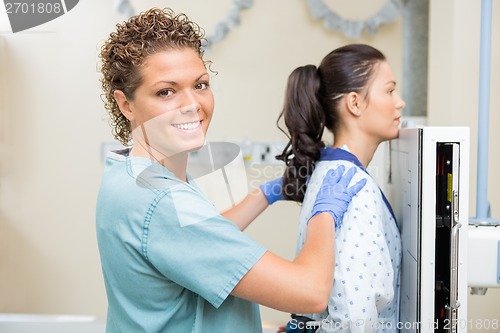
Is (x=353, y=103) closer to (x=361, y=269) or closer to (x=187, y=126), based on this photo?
(x=361, y=269)

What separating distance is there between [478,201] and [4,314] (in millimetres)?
2167

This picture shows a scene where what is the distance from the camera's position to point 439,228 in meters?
1.04

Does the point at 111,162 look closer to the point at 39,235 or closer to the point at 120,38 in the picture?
the point at 120,38

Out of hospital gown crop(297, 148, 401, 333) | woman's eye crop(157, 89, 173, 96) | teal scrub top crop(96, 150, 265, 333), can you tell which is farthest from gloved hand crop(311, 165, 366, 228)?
woman's eye crop(157, 89, 173, 96)

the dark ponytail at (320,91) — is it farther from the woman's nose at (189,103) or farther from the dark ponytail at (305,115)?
the woman's nose at (189,103)

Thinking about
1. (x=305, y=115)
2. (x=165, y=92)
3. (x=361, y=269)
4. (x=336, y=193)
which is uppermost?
(x=165, y=92)

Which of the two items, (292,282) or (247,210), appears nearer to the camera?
(292,282)

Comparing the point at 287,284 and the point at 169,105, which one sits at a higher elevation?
the point at 169,105

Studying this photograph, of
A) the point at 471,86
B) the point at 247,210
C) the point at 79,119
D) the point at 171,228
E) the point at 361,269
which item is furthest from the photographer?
the point at 79,119

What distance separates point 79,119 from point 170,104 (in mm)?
1703

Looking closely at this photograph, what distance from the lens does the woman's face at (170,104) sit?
0.90m

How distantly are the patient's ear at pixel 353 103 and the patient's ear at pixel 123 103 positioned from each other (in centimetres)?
54

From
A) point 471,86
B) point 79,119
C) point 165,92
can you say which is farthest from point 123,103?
point 79,119

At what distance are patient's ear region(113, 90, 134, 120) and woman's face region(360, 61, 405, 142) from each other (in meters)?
0.56
